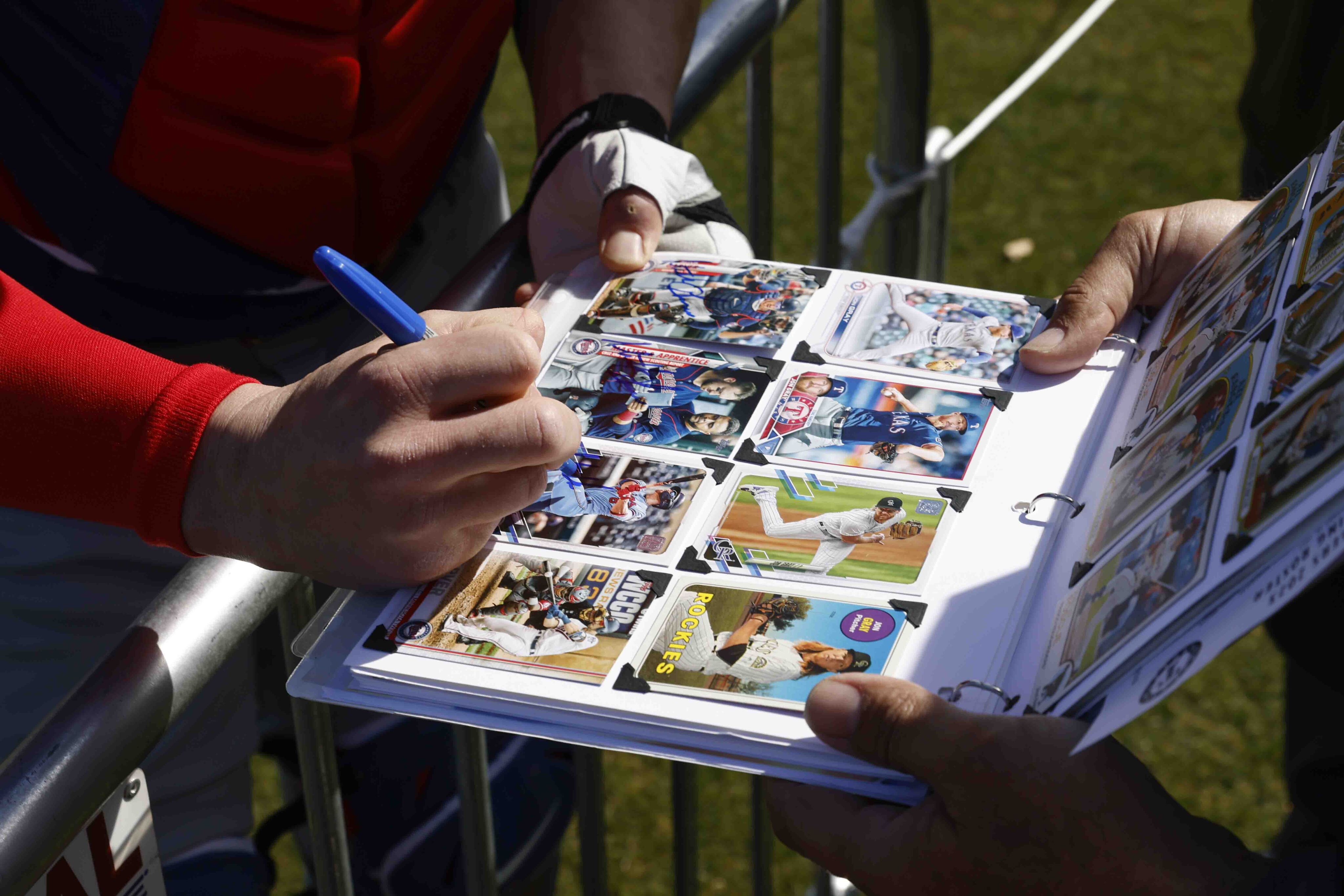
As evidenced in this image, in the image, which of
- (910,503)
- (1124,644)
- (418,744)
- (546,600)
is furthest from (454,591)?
(418,744)

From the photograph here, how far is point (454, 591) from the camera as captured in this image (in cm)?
81

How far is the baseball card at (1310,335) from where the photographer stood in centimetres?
71

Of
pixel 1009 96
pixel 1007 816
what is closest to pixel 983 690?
pixel 1007 816

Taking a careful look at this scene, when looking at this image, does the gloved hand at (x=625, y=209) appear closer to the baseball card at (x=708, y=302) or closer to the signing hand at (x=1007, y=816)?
the baseball card at (x=708, y=302)

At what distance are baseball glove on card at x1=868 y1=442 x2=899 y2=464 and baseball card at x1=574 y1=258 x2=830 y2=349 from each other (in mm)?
147

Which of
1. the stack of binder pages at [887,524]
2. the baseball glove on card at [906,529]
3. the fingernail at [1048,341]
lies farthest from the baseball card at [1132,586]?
the fingernail at [1048,341]

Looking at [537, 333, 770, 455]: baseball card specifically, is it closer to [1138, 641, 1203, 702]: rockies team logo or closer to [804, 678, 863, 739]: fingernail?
[804, 678, 863, 739]: fingernail

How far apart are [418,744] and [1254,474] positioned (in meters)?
1.01

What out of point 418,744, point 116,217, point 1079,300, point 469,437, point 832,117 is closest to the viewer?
point 469,437

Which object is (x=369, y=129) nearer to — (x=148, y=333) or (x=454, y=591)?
(x=148, y=333)

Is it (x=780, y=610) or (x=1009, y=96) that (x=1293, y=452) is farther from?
(x=1009, y=96)

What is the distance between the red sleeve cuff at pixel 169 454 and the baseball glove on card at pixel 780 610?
1.28 ft

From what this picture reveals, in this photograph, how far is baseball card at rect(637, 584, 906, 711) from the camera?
2.41 ft

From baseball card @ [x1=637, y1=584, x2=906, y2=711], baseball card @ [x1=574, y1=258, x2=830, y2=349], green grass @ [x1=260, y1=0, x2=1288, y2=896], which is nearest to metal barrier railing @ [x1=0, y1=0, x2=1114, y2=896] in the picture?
baseball card @ [x1=574, y1=258, x2=830, y2=349]
